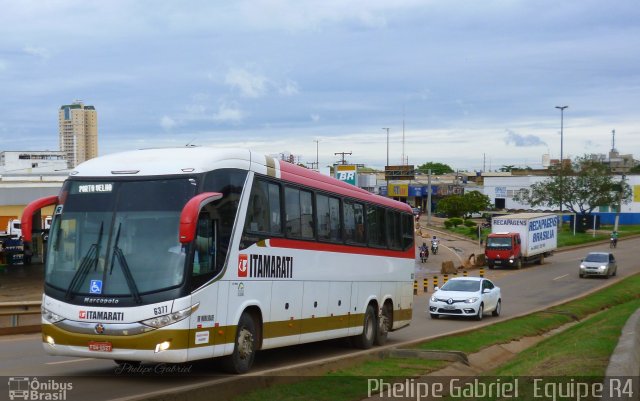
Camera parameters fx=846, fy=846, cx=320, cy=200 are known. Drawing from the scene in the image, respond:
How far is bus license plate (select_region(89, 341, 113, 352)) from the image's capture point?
39.3ft

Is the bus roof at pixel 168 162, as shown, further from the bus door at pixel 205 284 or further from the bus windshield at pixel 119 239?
the bus door at pixel 205 284

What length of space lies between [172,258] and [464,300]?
20.0 meters

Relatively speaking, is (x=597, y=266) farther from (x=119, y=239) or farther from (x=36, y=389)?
(x=36, y=389)

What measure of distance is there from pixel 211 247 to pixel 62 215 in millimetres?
2325

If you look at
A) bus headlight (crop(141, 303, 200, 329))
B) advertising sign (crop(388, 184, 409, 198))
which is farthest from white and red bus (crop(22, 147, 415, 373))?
advertising sign (crop(388, 184, 409, 198))

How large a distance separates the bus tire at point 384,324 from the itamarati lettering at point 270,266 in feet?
20.0

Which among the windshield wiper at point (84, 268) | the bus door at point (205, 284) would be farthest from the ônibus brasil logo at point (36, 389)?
the bus door at point (205, 284)

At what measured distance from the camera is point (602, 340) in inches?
690

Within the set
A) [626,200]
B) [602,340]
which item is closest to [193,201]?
[602,340]

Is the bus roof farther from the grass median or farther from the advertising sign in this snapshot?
the advertising sign

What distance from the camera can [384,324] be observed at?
70.8 feet

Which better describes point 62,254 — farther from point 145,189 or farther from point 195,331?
point 195,331

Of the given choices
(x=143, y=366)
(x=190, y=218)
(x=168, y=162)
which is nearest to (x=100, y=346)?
(x=190, y=218)

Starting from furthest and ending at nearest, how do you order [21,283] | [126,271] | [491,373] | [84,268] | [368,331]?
[21,283] < [368,331] < [491,373] < [84,268] < [126,271]
